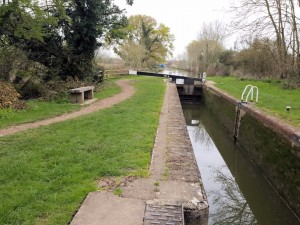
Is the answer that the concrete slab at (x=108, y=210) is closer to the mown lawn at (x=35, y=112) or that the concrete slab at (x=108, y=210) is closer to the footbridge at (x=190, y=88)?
the mown lawn at (x=35, y=112)

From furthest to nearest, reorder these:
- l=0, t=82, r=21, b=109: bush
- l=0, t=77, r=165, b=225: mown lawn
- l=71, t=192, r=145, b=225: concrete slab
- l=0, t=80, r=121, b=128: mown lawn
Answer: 1. l=0, t=82, r=21, b=109: bush
2. l=0, t=80, r=121, b=128: mown lawn
3. l=0, t=77, r=165, b=225: mown lawn
4. l=71, t=192, r=145, b=225: concrete slab

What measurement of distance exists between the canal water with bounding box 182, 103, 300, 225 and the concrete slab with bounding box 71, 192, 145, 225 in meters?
2.37

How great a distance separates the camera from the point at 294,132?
5.96 meters

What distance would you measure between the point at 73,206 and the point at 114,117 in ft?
18.0

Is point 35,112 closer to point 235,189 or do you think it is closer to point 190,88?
point 235,189

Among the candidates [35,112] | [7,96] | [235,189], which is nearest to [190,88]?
[35,112]

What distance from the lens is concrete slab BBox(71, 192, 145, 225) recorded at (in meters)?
3.11

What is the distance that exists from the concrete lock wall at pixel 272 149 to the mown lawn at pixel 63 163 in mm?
2823

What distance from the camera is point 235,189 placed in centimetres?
698

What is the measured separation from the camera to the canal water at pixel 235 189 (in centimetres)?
559

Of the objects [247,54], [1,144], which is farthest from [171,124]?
[247,54]

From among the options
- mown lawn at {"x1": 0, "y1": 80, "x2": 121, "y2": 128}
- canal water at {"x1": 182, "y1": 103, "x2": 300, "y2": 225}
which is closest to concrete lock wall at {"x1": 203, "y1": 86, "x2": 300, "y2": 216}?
canal water at {"x1": 182, "y1": 103, "x2": 300, "y2": 225}

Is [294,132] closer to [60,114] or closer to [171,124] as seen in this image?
[171,124]

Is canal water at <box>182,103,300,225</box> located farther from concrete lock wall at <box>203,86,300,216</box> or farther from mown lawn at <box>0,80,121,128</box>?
mown lawn at <box>0,80,121,128</box>
